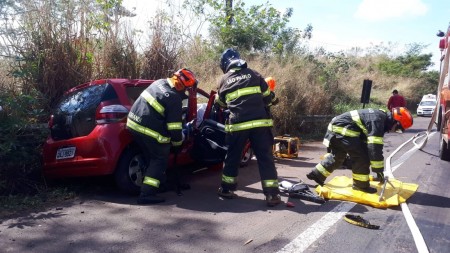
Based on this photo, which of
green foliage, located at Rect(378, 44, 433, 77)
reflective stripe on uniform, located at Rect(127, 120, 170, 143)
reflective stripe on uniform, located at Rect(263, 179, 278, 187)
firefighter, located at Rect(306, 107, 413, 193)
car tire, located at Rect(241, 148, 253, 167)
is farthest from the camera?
green foliage, located at Rect(378, 44, 433, 77)

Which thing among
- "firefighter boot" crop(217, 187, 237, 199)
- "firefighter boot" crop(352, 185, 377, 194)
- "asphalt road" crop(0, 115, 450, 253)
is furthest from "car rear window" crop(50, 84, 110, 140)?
"firefighter boot" crop(352, 185, 377, 194)

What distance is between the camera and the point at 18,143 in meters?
5.12

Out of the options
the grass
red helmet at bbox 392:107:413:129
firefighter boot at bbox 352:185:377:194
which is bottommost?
the grass

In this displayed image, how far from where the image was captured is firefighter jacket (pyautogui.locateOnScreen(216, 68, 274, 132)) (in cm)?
496

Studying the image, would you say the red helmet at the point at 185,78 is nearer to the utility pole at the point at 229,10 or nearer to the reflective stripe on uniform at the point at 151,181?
the reflective stripe on uniform at the point at 151,181

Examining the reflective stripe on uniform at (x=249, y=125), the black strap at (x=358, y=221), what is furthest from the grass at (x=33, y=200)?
the black strap at (x=358, y=221)

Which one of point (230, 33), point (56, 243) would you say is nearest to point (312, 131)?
point (230, 33)

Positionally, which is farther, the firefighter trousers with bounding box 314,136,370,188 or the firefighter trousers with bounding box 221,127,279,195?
the firefighter trousers with bounding box 314,136,370,188

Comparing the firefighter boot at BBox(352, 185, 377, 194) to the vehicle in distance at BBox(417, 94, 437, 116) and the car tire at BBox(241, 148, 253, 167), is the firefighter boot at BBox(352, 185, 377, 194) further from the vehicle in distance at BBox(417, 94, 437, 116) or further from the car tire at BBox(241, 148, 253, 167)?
the vehicle in distance at BBox(417, 94, 437, 116)

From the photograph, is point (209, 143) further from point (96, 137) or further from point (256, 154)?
point (96, 137)

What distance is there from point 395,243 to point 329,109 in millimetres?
11502

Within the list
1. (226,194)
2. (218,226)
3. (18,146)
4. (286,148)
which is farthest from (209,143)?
(286,148)

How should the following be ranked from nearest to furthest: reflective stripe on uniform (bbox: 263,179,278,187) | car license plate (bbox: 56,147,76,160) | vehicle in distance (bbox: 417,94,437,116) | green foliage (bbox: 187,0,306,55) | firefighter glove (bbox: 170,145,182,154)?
1. reflective stripe on uniform (bbox: 263,179,278,187)
2. car license plate (bbox: 56,147,76,160)
3. firefighter glove (bbox: 170,145,182,154)
4. green foliage (bbox: 187,0,306,55)
5. vehicle in distance (bbox: 417,94,437,116)

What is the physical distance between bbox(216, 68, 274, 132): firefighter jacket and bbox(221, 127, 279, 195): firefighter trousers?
10cm
